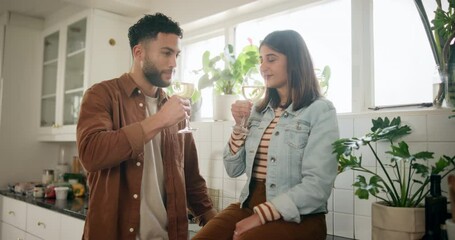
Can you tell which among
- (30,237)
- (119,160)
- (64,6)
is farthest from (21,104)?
(119,160)

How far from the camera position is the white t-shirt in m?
1.28

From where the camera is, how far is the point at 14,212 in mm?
2693

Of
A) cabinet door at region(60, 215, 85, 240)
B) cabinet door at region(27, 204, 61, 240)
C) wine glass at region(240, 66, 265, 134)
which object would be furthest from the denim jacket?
cabinet door at region(27, 204, 61, 240)

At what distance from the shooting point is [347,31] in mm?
1714

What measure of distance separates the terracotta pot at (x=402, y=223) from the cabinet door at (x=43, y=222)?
1.92 meters

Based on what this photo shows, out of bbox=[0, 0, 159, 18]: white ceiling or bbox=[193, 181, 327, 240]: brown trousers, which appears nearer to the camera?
bbox=[193, 181, 327, 240]: brown trousers

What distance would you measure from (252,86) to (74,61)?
1.67m

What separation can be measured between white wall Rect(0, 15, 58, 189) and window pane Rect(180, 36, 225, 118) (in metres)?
1.51

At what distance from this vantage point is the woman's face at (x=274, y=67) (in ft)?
3.78

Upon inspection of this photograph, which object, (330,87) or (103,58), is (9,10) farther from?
(330,87)

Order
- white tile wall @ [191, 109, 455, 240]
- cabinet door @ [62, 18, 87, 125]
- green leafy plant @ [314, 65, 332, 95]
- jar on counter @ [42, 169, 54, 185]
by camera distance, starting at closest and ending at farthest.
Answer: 1. white tile wall @ [191, 109, 455, 240]
2. green leafy plant @ [314, 65, 332, 95]
3. cabinet door @ [62, 18, 87, 125]
4. jar on counter @ [42, 169, 54, 185]

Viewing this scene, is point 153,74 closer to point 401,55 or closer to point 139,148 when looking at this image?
point 139,148

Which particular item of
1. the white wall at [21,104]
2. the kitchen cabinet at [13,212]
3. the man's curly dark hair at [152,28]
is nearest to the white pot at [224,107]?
the man's curly dark hair at [152,28]

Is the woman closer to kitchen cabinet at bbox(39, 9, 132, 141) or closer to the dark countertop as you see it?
the dark countertop
